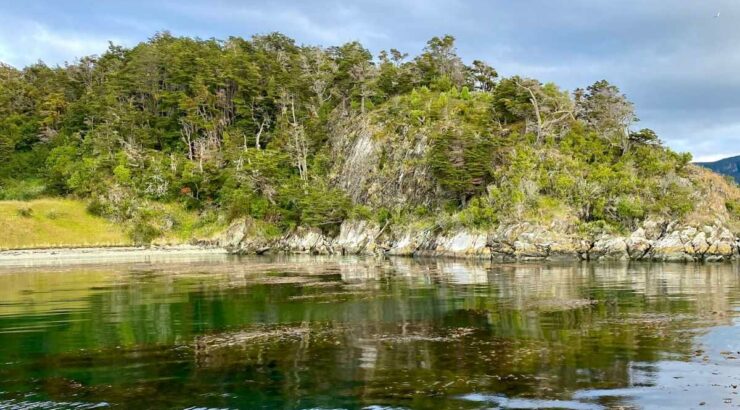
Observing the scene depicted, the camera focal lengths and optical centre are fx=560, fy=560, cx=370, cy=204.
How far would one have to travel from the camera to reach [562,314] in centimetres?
2509

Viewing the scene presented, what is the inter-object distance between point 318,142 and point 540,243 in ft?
186

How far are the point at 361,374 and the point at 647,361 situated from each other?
27.1ft

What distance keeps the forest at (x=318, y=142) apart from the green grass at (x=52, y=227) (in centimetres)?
304

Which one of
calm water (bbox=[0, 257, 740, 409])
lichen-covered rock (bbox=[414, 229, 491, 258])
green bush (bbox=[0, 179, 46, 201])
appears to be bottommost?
calm water (bbox=[0, 257, 740, 409])

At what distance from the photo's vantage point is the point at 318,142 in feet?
362

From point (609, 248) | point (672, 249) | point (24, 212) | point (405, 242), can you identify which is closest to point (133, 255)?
point (24, 212)

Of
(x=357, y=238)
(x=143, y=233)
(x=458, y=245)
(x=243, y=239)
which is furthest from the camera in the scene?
(x=143, y=233)

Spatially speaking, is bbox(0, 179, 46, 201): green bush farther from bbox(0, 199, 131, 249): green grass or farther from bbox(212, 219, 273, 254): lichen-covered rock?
bbox(212, 219, 273, 254): lichen-covered rock

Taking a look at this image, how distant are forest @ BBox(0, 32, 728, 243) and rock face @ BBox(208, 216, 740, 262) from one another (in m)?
2.13

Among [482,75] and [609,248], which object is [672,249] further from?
[482,75]

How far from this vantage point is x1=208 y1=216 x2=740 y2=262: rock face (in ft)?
194

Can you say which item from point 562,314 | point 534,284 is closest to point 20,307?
point 562,314

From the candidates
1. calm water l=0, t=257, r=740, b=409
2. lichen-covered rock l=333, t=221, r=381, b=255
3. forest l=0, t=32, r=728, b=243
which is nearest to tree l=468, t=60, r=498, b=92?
forest l=0, t=32, r=728, b=243

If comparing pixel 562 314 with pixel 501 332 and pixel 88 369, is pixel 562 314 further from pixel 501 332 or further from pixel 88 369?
pixel 88 369
